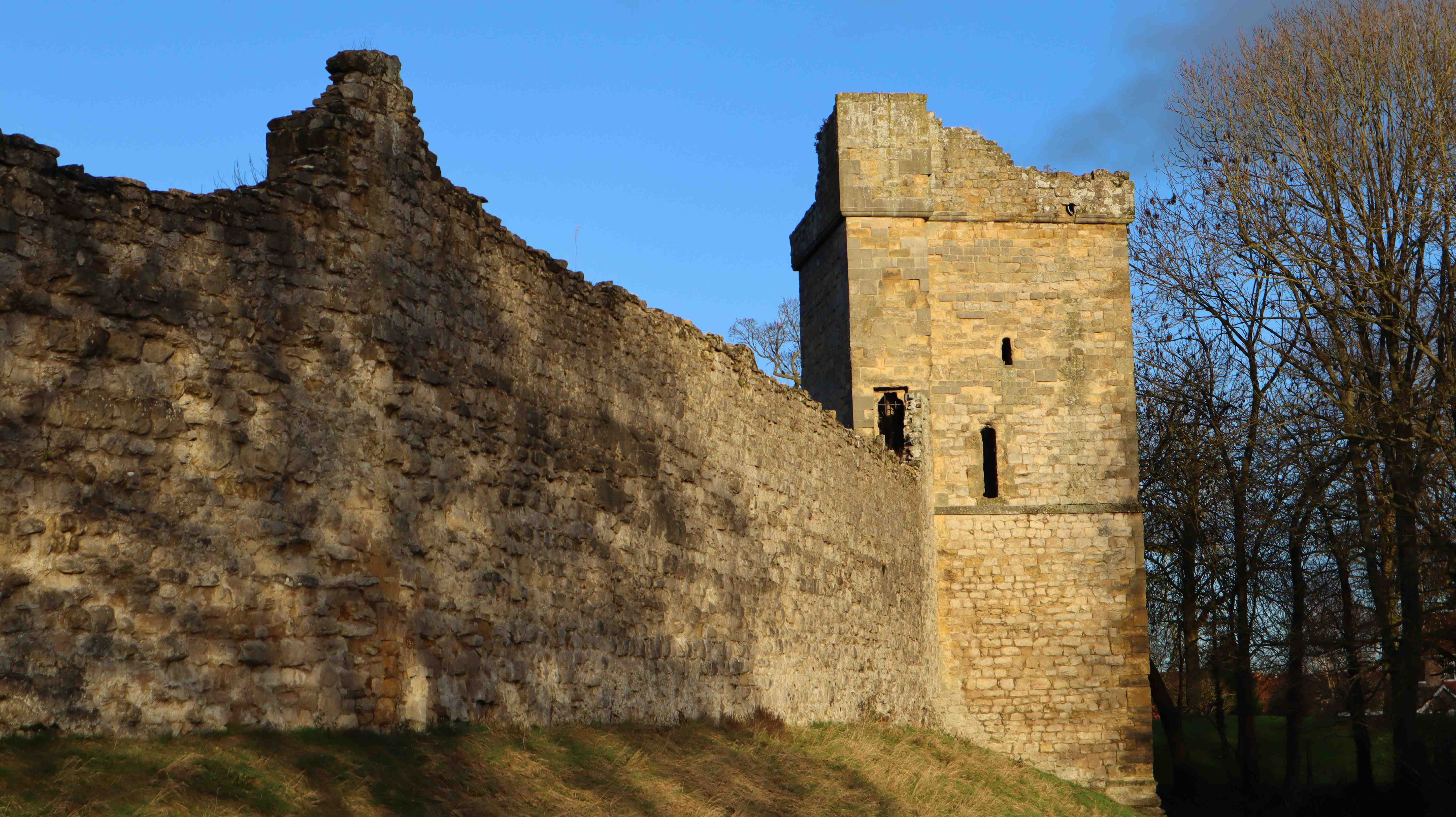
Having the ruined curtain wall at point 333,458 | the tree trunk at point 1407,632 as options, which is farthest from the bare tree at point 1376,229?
the ruined curtain wall at point 333,458

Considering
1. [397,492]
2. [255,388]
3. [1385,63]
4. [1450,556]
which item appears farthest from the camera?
[1385,63]

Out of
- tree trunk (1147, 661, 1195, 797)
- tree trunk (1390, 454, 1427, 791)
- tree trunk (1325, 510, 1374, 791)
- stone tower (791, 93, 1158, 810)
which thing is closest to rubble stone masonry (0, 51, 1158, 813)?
stone tower (791, 93, 1158, 810)

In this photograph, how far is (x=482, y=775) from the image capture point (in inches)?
288

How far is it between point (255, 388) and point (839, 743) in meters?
7.45

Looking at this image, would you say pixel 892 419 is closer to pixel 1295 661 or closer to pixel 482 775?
pixel 1295 661

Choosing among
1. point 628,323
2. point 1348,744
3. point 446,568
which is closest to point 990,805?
point 628,323

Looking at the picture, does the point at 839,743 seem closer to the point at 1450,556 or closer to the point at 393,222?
the point at 393,222

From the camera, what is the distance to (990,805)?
13977 mm

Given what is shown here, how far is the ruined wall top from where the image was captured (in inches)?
766

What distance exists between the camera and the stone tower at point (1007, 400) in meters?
18.8

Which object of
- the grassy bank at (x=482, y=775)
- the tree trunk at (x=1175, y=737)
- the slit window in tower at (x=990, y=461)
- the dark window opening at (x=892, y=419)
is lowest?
the tree trunk at (x=1175, y=737)

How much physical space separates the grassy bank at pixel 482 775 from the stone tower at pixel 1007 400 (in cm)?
561

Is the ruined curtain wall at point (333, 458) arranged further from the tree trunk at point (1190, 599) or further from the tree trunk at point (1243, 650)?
the tree trunk at point (1190, 599)

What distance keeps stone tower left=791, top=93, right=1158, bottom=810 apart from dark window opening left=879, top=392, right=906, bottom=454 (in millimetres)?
29
